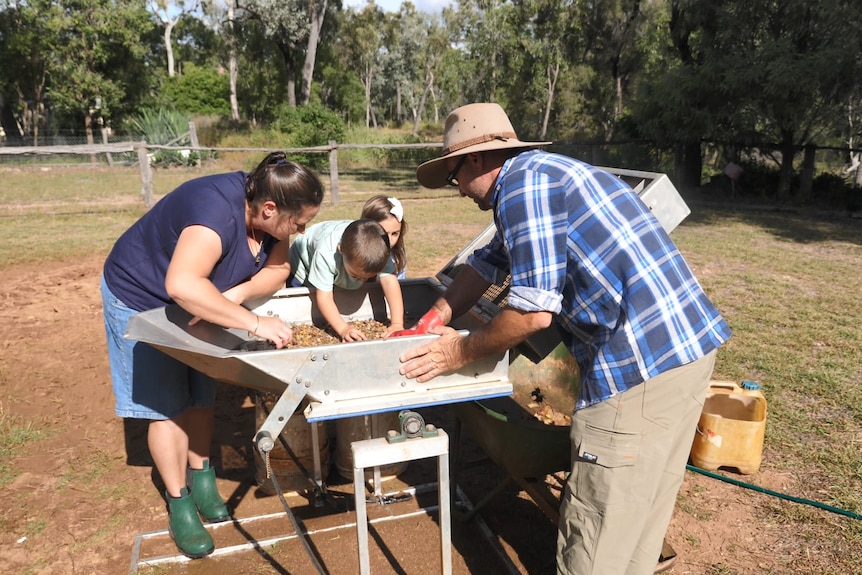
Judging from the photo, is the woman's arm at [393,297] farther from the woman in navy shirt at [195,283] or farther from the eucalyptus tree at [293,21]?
the eucalyptus tree at [293,21]

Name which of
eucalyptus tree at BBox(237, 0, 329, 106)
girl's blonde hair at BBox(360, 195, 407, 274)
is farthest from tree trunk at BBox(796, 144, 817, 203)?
eucalyptus tree at BBox(237, 0, 329, 106)

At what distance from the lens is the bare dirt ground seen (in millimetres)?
2676

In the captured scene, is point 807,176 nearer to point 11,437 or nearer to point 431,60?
point 11,437

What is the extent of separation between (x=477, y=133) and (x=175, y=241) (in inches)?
45.1

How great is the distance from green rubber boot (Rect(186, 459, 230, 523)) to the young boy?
3.04 ft

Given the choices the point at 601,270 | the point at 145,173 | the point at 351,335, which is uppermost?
the point at 145,173

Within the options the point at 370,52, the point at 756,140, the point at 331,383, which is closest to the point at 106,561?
the point at 331,383

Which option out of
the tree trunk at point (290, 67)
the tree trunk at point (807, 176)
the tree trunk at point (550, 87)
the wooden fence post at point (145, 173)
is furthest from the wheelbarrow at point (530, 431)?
the tree trunk at point (290, 67)

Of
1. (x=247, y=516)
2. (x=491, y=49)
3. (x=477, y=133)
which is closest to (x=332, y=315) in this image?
(x=247, y=516)

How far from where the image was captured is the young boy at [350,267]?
104 inches

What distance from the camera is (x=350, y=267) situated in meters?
2.71

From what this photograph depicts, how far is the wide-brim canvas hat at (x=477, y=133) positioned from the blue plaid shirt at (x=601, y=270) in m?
0.08

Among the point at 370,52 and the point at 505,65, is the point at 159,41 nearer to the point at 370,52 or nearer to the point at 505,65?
the point at 370,52

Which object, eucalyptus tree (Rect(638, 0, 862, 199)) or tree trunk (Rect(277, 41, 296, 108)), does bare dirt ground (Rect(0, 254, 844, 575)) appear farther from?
tree trunk (Rect(277, 41, 296, 108))
